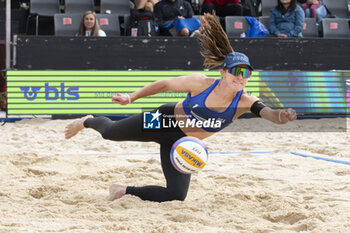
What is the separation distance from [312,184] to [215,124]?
1249 mm

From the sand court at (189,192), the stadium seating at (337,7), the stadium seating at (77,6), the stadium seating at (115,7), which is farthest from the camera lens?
the stadium seating at (337,7)

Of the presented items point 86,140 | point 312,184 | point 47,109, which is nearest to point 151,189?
point 312,184

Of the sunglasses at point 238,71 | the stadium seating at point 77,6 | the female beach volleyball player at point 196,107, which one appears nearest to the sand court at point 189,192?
the female beach volleyball player at point 196,107

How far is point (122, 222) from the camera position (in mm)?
3002

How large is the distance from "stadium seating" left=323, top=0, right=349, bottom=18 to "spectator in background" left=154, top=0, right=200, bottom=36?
3.65 metres

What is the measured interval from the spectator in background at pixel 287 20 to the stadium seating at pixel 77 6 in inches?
148

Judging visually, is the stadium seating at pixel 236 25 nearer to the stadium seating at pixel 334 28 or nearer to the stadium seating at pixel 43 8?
the stadium seating at pixel 334 28

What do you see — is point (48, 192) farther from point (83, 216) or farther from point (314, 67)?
point (314, 67)

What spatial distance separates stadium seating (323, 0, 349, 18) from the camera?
11125 millimetres

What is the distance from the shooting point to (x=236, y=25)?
978 cm

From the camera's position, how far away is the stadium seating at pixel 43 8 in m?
9.90

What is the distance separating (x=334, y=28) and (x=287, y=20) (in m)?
1.45

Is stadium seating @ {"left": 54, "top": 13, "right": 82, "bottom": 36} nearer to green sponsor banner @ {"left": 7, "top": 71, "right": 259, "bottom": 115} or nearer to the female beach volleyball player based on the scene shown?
green sponsor banner @ {"left": 7, "top": 71, "right": 259, "bottom": 115}

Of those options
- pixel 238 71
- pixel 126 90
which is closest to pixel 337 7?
pixel 126 90
